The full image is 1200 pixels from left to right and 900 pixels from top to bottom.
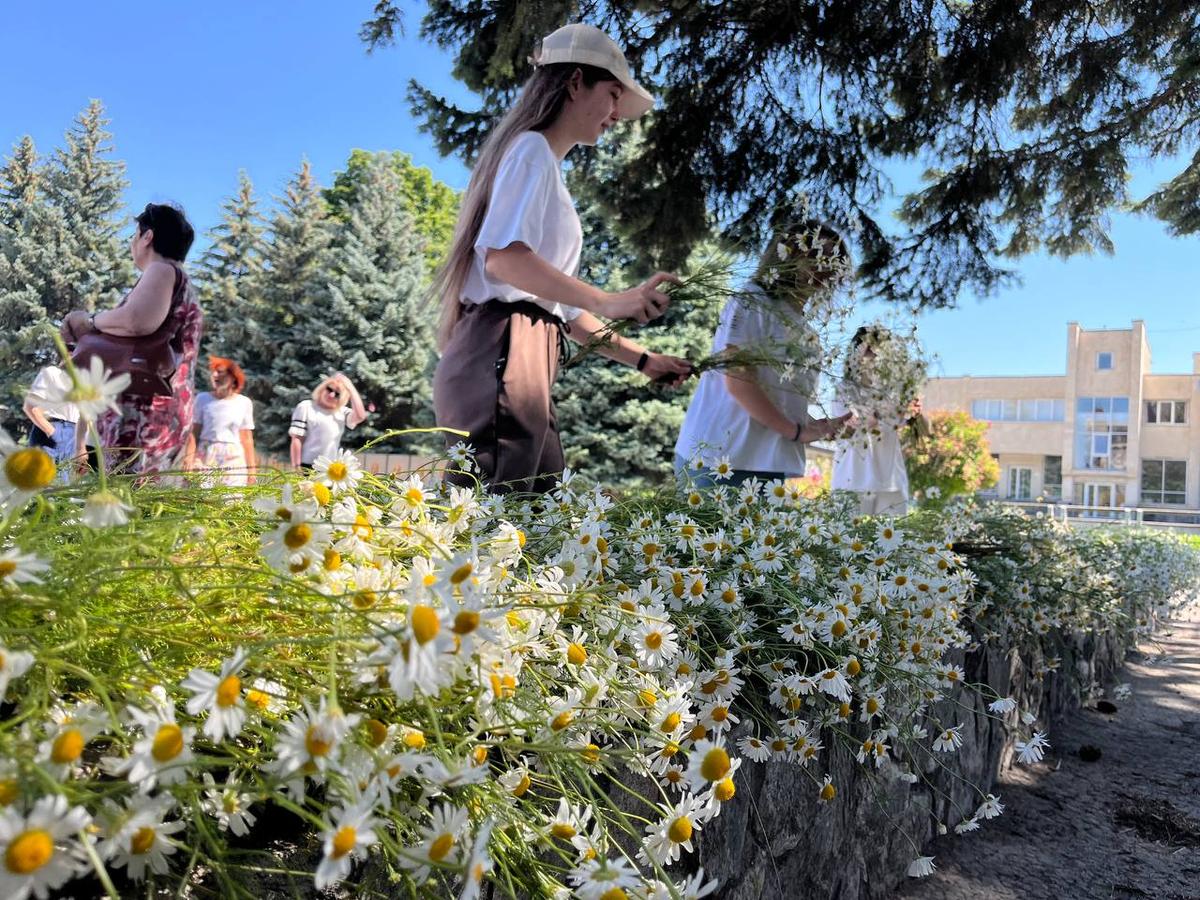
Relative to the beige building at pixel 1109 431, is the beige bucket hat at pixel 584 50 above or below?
below

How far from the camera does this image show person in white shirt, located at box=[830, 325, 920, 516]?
2.72m

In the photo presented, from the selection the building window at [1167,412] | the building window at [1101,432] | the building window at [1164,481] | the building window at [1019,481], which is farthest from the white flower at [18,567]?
the building window at [1167,412]

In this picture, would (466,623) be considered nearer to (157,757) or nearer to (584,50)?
(157,757)

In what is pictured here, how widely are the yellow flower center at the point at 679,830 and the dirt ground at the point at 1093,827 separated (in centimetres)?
162

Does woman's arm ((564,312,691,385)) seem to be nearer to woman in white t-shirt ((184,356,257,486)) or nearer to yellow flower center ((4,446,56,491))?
yellow flower center ((4,446,56,491))

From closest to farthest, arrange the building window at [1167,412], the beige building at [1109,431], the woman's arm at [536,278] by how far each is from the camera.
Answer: the woman's arm at [536,278], the beige building at [1109,431], the building window at [1167,412]

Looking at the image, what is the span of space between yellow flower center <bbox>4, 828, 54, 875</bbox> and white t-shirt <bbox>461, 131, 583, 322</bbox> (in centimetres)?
151

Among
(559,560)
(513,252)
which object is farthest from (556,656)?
(513,252)

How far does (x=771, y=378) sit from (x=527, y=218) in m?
1.20

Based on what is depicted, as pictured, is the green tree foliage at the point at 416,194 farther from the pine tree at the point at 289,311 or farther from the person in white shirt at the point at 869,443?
the person in white shirt at the point at 869,443

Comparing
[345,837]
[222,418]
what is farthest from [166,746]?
[222,418]

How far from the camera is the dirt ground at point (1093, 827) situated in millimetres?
2137

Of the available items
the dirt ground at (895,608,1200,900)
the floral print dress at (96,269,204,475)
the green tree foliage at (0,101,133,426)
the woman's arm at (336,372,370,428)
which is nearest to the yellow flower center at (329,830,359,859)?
the dirt ground at (895,608,1200,900)

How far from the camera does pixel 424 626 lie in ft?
1.68
